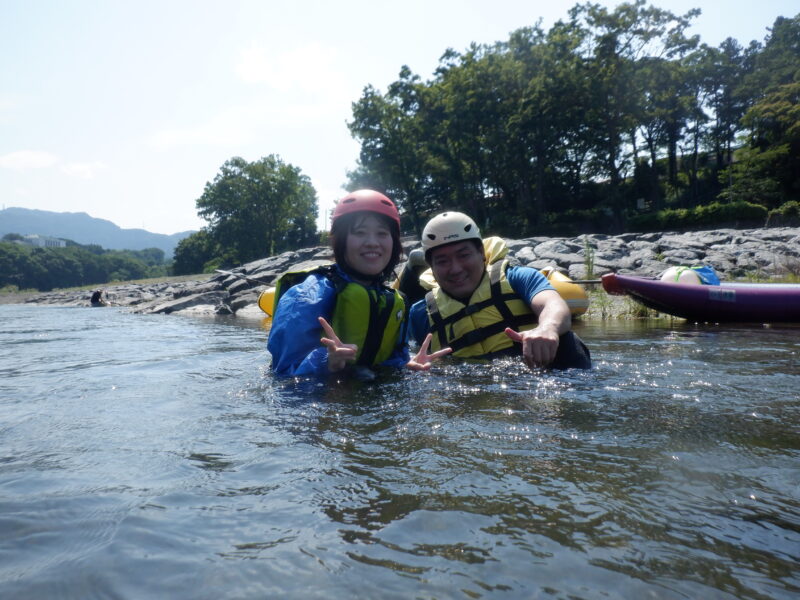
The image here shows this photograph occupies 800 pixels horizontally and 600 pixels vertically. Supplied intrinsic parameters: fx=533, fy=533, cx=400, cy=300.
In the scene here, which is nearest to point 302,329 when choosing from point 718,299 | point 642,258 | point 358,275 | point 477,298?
point 358,275

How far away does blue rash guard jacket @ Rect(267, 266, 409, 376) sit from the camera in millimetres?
3932

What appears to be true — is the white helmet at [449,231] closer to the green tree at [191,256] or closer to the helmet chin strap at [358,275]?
the helmet chin strap at [358,275]

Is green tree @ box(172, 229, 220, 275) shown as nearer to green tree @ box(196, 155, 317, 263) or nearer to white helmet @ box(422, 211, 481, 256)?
green tree @ box(196, 155, 317, 263)

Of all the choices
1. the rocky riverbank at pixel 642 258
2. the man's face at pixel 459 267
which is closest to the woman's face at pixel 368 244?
the man's face at pixel 459 267

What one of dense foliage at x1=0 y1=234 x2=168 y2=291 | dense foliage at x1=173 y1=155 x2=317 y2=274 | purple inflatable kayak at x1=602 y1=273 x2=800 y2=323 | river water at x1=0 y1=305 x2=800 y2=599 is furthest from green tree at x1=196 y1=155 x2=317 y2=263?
river water at x1=0 y1=305 x2=800 y2=599

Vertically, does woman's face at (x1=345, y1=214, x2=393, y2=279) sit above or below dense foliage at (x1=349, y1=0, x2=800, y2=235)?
below

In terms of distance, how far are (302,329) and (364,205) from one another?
1158 millimetres

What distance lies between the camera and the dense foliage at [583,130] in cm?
3428

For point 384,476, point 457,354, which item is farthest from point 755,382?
point 384,476

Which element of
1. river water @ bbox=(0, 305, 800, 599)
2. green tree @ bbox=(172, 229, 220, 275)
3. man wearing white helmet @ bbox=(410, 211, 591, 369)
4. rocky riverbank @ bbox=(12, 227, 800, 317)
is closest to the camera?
river water @ bbox=(0, 305, 800, 599)

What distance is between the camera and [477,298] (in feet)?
16.2

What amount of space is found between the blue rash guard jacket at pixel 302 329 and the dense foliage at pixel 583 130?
107 ft

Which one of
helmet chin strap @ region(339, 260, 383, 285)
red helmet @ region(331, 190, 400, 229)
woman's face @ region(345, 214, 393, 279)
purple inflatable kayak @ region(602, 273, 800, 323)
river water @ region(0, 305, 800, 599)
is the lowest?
river water @ region(0, 305, 800, 599)

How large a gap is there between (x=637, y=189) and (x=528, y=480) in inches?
1719
